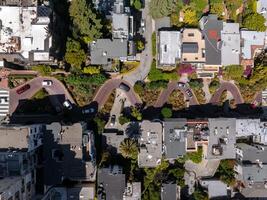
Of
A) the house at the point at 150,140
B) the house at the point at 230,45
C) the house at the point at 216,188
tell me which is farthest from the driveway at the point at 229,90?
the house at the point at 216,188

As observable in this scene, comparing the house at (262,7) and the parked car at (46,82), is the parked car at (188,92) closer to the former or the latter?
the house at (262,7)

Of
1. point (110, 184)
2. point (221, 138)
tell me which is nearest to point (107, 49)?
point (110, 184)

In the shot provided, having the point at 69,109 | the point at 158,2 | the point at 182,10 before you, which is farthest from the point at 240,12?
the point at 69,109

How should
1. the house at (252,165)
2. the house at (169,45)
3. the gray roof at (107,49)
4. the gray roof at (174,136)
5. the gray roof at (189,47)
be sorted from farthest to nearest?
1. the house at (252,165)
2. the gray roof at (189,47)
3. the house at (169,45)
4. the gray roof at (174,136)
5. the gray roof at (107,49)

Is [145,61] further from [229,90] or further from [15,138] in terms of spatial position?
[15,138]

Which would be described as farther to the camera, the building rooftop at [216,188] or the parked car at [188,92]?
the parked car at [188,92]
